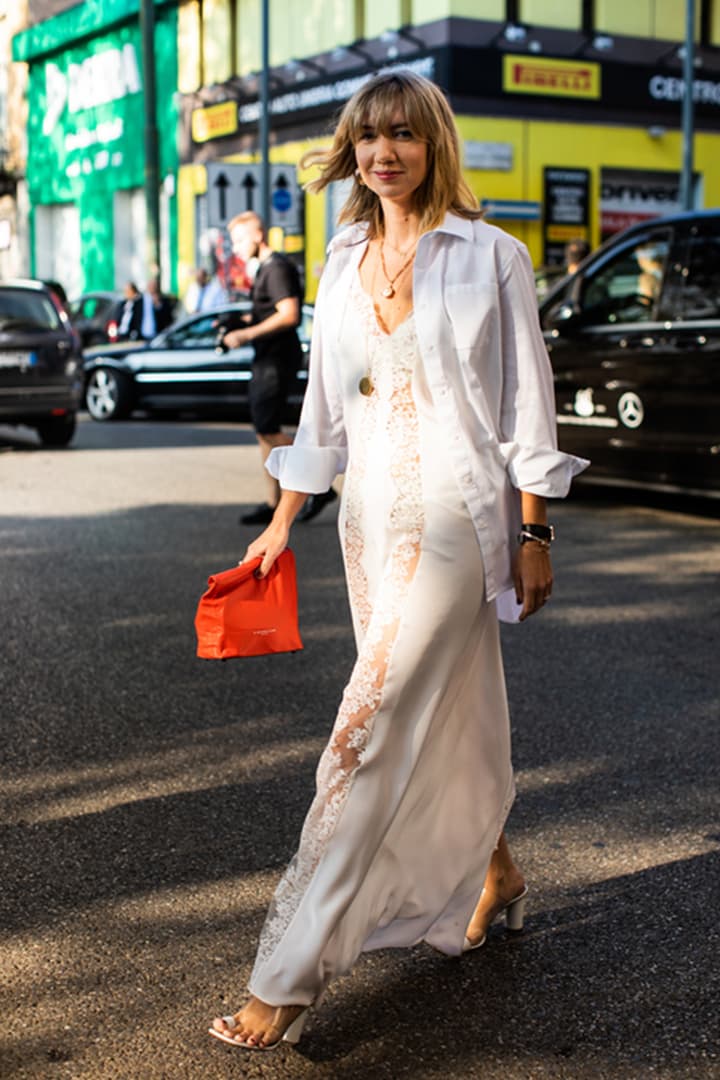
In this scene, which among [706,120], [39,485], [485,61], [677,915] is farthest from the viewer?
[706,120]

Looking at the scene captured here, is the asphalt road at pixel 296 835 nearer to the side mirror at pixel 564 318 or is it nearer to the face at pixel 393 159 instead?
the face at pixel 393 159

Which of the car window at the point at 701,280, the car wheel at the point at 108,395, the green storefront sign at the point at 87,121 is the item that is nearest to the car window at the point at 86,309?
the car wheel at the point at 108,395

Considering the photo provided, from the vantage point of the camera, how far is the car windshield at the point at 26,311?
15836 mm

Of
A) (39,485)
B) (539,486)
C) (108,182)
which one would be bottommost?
(39,485)

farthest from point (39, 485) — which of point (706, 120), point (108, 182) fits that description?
point (108, 182)

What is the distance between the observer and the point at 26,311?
16016 mm

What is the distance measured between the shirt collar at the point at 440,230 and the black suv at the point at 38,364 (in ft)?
41.7

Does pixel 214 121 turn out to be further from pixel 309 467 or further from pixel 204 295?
pixel 309 467

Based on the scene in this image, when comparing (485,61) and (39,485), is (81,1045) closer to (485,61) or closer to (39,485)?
(39,485)

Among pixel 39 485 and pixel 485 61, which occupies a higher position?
pixel 485 61

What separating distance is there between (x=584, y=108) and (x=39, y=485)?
20.7 metres

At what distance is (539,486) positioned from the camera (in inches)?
121

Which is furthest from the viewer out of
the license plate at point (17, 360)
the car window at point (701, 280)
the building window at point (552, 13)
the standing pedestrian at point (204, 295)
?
the building window at point (552, 13)

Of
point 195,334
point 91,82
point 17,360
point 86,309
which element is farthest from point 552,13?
point 17,360
